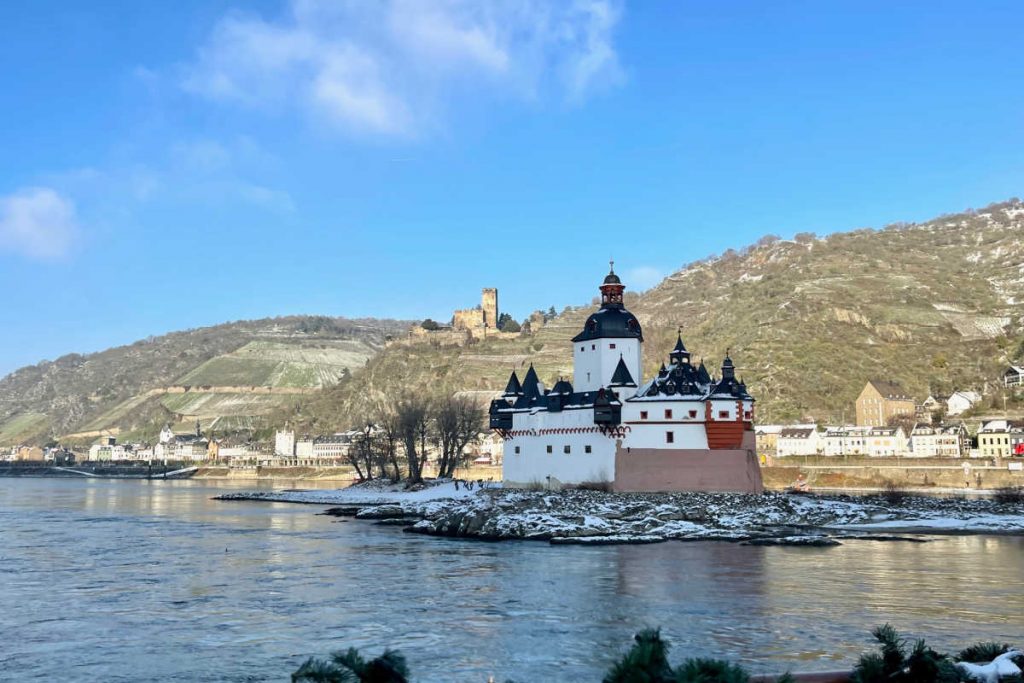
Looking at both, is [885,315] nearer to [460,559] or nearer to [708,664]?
[460,559]

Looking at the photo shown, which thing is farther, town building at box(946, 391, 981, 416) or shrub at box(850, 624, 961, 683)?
town building at box(946, 391, 981, 416)

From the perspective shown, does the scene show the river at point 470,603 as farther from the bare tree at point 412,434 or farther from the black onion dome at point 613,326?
the bare tree at point 412,434

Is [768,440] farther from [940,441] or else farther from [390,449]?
[390,449]

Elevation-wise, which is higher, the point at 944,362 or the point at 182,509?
the point at 944,362

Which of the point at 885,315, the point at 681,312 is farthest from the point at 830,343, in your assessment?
the point at 681,312

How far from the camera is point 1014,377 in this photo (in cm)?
12538

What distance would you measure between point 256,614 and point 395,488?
214ft

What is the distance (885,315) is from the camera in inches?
5591

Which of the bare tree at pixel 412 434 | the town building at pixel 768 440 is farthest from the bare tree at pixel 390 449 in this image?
the town building at pixel 768 440

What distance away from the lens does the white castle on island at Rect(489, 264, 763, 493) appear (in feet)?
194

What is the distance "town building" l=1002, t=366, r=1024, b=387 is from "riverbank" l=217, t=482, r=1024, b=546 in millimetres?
69593

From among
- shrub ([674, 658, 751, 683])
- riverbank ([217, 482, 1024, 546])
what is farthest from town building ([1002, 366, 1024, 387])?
shrub ([674, 658, 751, 683])

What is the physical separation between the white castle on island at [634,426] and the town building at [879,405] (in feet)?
198

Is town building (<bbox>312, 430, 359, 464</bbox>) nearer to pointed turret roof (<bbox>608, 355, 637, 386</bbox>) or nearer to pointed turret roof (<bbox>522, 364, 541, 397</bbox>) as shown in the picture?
pointed turret roof (<bbox>522, 364, 541, 397</bbox>)
